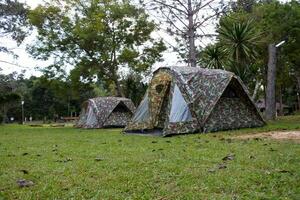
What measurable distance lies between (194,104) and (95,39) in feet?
43.5

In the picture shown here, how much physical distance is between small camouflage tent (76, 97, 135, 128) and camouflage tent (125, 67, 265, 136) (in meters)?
6.94

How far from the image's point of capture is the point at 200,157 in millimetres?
6277

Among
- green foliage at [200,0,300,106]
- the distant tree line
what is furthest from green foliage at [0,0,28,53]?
green foliage at [200,0,300,106]

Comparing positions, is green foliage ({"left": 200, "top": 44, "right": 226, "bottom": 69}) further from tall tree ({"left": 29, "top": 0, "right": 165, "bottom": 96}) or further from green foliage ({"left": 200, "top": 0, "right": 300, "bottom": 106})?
tall tree ({"left": 29, "top": 0, "right": 165, "bottom": 96})

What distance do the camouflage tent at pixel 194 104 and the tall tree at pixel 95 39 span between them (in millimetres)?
11051

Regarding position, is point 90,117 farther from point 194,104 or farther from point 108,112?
point 194,104

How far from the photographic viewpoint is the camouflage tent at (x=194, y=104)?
12.8m

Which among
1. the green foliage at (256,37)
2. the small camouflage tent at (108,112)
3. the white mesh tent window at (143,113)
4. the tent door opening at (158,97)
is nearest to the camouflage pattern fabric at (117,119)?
the small camouflage tent at (108,112)

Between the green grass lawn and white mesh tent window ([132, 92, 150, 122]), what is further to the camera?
white mesh tent window ([132, 92, 150, 122])

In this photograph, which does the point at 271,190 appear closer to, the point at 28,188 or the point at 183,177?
the point at 183,177

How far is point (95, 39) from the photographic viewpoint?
24469 millimetres

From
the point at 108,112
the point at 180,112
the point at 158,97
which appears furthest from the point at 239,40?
the point at 180,112

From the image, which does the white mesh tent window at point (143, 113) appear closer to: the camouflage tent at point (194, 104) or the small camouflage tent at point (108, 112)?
the camouflage tent at point (194, 104)

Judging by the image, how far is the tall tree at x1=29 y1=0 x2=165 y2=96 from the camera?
82.1 feet
